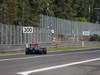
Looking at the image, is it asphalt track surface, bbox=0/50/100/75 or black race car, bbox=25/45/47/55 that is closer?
asphalt track surface, bbox=0/50/100/75

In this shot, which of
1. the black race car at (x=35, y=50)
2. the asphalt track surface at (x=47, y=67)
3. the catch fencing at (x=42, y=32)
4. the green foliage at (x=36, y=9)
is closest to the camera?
the asphalt track surface at (x=47, y=67)

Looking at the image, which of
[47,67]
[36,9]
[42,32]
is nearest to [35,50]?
[47,67]

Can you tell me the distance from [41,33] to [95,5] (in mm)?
84686

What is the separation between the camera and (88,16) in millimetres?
132625

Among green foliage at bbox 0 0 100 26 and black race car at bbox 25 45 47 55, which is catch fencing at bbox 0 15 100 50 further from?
black race car at bbox 25 45 47 55

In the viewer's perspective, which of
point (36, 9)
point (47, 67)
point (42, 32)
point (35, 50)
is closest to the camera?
point (47, 67)

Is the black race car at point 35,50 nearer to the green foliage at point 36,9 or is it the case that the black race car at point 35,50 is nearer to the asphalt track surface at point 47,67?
the asphalt track surface at point 47,67

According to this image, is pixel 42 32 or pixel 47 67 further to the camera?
pixel 42 32

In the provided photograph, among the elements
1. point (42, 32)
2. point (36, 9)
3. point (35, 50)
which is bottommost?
point (35, 50)

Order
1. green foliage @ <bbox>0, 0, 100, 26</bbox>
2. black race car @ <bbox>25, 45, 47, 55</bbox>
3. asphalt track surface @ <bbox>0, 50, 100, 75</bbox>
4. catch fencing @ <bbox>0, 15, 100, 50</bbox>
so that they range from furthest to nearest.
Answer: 1. green foliage @ <bbox>0, 0, 100, 26</bbox>
2. catch fencing @ <bbox>0, 15, 100, 50</bbox>
3. black race car @ <bbox>25, 45, 47, 55</bbox>
4. asphalt track surface @ <bbox>0, 50, 100, 75</bbox>

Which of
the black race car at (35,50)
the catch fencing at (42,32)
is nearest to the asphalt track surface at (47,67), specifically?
the black race car at (35,50)

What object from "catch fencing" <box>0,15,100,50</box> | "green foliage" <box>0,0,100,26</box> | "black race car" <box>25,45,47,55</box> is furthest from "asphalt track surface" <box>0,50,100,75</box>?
"green foliage" <box>0,0,100,26</box>

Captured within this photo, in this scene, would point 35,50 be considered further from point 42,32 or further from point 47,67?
point 42,32

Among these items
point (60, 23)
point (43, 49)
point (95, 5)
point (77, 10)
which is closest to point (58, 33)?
point (60, 23)
